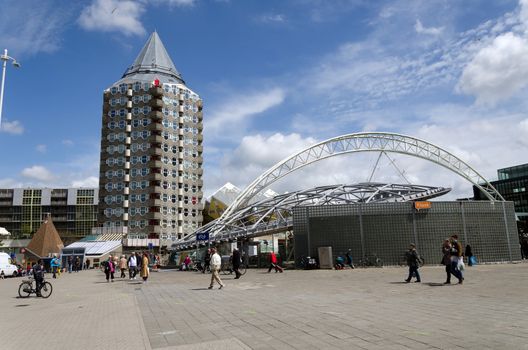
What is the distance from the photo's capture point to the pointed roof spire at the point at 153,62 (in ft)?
306

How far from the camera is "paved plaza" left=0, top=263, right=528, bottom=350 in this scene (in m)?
7.18

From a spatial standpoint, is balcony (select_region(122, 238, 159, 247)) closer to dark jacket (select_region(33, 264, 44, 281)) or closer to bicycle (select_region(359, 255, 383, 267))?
bicycle (select_region(359, 255, 383, 267))

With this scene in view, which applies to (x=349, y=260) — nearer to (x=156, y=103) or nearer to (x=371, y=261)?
(x=371, y=261)

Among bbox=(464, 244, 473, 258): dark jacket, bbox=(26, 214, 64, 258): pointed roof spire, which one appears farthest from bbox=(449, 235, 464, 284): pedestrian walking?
bbox=(26, 214, 64, 258): pointed roof spire

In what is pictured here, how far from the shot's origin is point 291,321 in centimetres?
920

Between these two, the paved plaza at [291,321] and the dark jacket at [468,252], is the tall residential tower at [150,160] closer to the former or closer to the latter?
the dark jacket at [468,252]

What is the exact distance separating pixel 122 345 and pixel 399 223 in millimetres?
25855

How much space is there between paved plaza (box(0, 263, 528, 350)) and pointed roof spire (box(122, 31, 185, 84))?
84568 millimetres

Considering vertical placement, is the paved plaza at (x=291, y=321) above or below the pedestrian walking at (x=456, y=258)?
below

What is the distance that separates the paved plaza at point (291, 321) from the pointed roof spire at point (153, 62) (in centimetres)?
8457

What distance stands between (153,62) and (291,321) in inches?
3708

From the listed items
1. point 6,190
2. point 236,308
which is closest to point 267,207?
point 236,308

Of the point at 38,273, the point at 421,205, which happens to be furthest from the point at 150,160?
the point at 38,273

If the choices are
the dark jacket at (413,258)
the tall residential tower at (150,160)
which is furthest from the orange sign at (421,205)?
the tall residential tower at (150,160)
